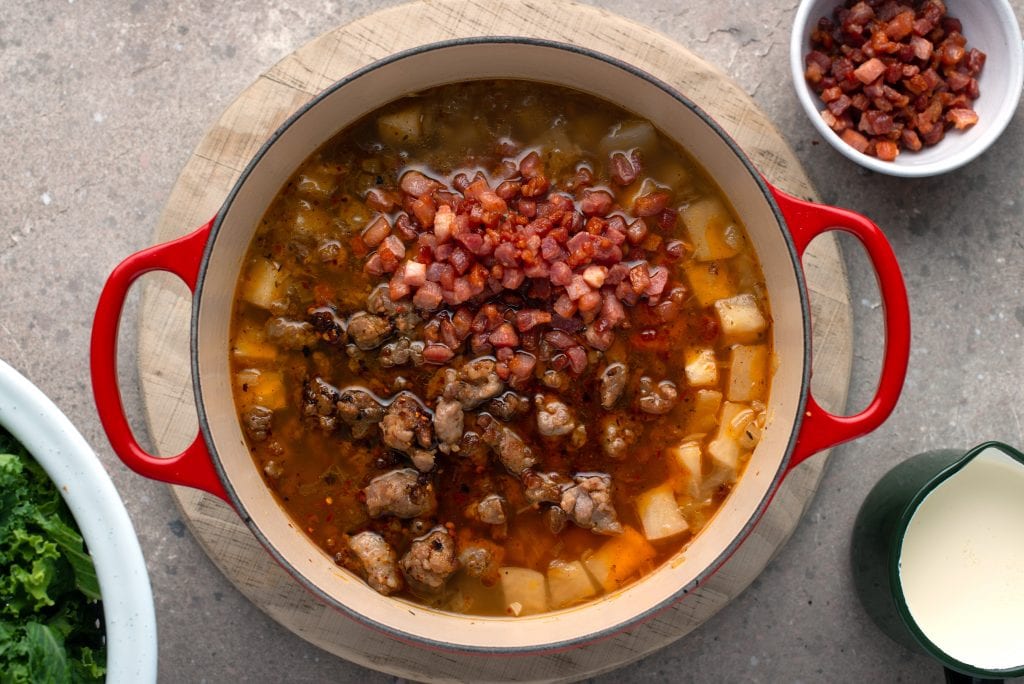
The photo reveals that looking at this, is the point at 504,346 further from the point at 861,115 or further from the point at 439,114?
the point at 861,115

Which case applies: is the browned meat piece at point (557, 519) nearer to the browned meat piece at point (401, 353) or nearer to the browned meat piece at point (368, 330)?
the browned meat piece at point (401, 353)

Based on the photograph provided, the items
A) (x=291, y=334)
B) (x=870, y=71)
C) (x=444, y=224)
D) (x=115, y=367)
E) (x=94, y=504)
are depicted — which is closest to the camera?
(x=94, y=504)

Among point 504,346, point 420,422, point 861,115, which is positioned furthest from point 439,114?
point 861,115

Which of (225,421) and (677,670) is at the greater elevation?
(225,421)

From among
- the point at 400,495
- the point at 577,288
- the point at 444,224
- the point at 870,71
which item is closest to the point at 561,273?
the point at 577,288

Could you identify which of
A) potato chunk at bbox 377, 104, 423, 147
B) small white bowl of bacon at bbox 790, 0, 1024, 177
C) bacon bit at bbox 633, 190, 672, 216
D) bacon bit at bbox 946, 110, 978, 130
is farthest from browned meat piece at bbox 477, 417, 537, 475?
bacon bit at bbox 946, 110, 978, 130

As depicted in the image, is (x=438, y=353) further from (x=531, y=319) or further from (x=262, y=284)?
(x=262, y=284)
